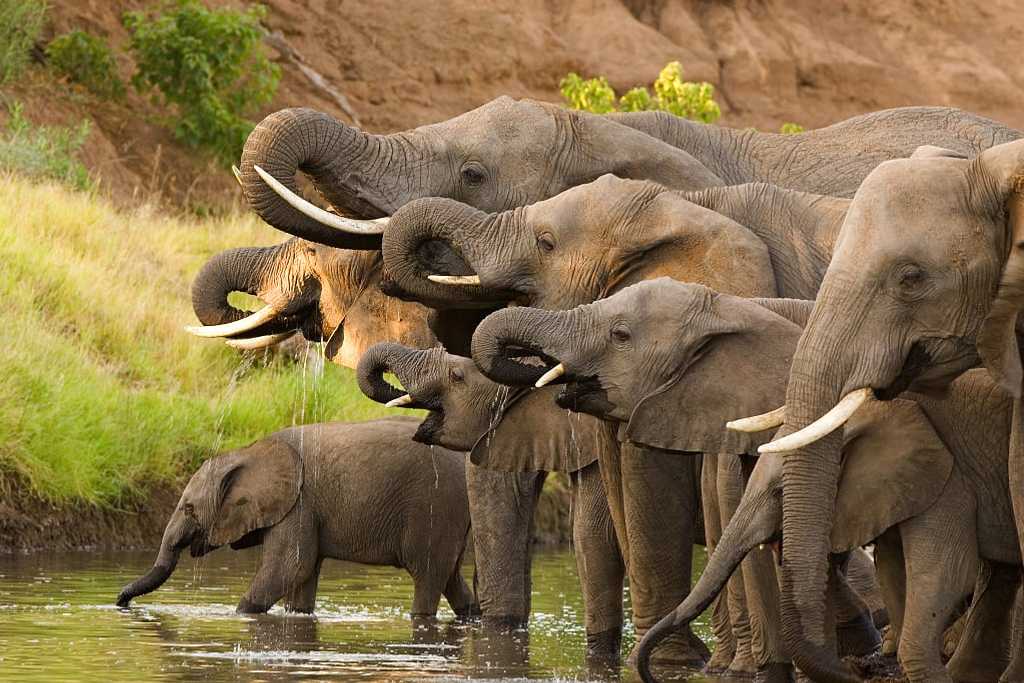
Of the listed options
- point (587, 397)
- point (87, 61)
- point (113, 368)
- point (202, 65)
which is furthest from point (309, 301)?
point (87, 61)

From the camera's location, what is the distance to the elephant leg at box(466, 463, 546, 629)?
10148 mm

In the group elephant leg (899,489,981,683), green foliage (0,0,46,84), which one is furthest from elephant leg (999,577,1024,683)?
green foliage (0,0,46,84)

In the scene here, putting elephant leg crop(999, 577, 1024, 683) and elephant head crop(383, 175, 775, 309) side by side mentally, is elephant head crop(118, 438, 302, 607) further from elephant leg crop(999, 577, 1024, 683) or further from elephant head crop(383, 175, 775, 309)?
elephant leg crop(999, 577, 1024, 683)

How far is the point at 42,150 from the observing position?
70.4 ft

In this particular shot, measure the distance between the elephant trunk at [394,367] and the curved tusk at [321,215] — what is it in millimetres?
537

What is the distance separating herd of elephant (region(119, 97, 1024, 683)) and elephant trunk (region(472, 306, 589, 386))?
0.04 feet

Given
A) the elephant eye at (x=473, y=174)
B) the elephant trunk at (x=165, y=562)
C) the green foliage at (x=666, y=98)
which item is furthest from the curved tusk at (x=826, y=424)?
the green foliage at (x=666, y=98)

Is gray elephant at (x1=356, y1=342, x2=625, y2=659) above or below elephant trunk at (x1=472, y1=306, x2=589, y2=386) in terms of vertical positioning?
below

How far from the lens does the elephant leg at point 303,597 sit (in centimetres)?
1081

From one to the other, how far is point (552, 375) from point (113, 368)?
29.5 ft

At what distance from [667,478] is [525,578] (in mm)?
2050

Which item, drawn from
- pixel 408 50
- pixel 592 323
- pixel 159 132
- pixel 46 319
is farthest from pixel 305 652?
pixel 408 50

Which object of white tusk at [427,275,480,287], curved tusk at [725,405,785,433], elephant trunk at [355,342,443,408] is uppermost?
white tusk at [427,275,480,287]

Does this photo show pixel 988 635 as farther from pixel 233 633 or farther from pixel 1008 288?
pixel 233 633
